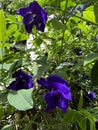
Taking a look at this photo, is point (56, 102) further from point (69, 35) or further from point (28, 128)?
point (69, 35)

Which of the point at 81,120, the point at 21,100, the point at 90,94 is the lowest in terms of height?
the point at 90,94

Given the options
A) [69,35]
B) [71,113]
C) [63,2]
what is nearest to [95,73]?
[71,113]

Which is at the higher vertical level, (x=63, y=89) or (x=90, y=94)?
(x=63, y=89)

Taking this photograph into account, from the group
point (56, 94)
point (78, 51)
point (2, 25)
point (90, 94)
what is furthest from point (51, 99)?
point (78, 51)

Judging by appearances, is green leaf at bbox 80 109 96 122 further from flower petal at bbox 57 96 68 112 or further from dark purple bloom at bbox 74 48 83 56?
dark purple bloom at bbox 74 48 83 56

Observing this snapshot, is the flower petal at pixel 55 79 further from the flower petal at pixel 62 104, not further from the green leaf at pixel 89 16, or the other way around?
the green leaf at pixel 89 16

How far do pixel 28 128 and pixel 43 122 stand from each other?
0.26 ft

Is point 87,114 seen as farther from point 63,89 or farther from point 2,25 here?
point 2,25

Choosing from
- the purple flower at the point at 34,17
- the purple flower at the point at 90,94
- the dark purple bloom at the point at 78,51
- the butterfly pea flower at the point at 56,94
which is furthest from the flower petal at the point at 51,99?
the dark purple bloom at the point at 78,51

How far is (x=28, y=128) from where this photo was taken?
837 mm

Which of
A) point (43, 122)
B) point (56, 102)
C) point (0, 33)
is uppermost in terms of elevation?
point (0, 33)

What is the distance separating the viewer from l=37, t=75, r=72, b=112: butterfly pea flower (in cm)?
77

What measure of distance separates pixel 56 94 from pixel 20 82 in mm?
103

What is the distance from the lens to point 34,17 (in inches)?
35.8
